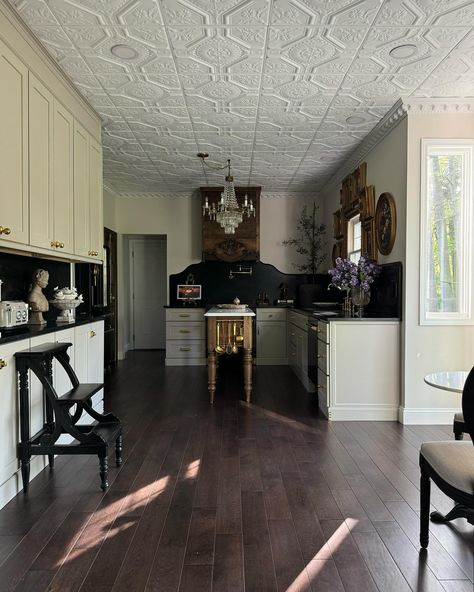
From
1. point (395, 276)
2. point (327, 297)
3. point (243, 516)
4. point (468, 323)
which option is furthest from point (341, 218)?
point (243, 516)

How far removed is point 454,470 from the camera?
67.6 inches

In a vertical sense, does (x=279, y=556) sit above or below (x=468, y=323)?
below

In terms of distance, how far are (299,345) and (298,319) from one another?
0.37 m

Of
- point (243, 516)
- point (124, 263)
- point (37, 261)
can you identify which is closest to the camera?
point (243, 516)

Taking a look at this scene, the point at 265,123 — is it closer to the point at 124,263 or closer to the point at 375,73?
the point at 375,73

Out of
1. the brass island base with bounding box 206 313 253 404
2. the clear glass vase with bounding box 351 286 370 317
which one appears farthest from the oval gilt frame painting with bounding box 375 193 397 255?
the brass island base with bounding box 206 313 253 404

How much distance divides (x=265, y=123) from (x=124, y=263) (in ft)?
15.0

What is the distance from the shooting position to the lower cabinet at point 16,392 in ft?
7.44

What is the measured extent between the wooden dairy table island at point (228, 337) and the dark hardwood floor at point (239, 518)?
3.31ft

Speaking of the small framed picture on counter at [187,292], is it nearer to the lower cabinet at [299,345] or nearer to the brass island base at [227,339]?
the lower cabinet at [299,345]

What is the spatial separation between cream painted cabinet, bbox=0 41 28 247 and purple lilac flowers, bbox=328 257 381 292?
9.93ft

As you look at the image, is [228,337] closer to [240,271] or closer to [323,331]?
[323,331]

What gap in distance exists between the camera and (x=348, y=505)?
90.0 inches

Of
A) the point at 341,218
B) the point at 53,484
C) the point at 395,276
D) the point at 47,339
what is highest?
the point at 341,218
